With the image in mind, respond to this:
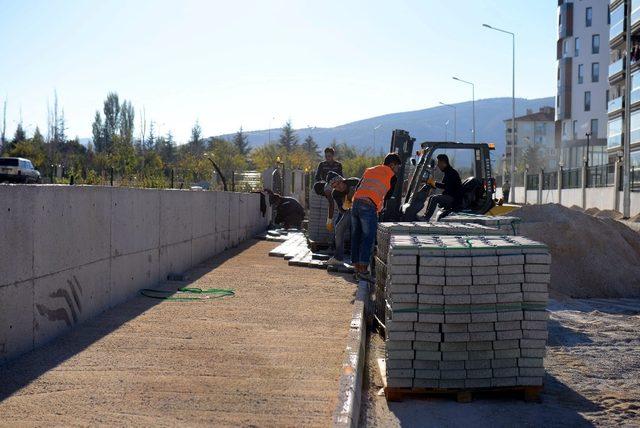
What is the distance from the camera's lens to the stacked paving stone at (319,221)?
54.5ft

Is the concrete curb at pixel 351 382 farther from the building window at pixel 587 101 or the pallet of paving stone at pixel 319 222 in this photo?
the building window at pixel 587 101

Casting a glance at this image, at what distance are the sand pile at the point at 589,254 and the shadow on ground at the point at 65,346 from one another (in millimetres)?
8521

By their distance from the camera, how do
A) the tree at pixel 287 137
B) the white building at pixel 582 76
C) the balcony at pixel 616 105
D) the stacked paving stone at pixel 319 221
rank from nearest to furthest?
the stacked paving stone at pixel 319 221 → the balcony at pixel 616 105 → the white building at pixel 582 76 → the tree at pixel 287 137

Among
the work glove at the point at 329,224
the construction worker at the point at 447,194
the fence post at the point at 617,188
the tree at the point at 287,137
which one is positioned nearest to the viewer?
the construction worker at the point at 447,194

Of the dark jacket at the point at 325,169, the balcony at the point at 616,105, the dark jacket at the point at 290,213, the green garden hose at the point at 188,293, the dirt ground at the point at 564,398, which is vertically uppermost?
the balcony at the point at 616,105

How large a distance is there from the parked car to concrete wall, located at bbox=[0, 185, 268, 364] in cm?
2868

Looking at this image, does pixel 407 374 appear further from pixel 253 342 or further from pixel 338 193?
pixel 338 193

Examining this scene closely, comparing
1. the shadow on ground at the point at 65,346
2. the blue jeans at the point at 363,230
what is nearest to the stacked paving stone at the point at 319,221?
the blue jeans at the point at 363,230

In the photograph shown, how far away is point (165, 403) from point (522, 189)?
2581 inches

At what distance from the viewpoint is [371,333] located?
32.2 feet

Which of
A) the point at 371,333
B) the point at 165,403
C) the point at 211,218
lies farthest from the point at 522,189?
the point at 165,403

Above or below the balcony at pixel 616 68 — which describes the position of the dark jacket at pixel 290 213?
below

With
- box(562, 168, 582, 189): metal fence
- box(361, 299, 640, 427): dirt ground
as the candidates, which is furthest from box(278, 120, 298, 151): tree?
box(361, 299, 640, 427): dirt ground

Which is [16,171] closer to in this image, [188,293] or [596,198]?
[596,198]
